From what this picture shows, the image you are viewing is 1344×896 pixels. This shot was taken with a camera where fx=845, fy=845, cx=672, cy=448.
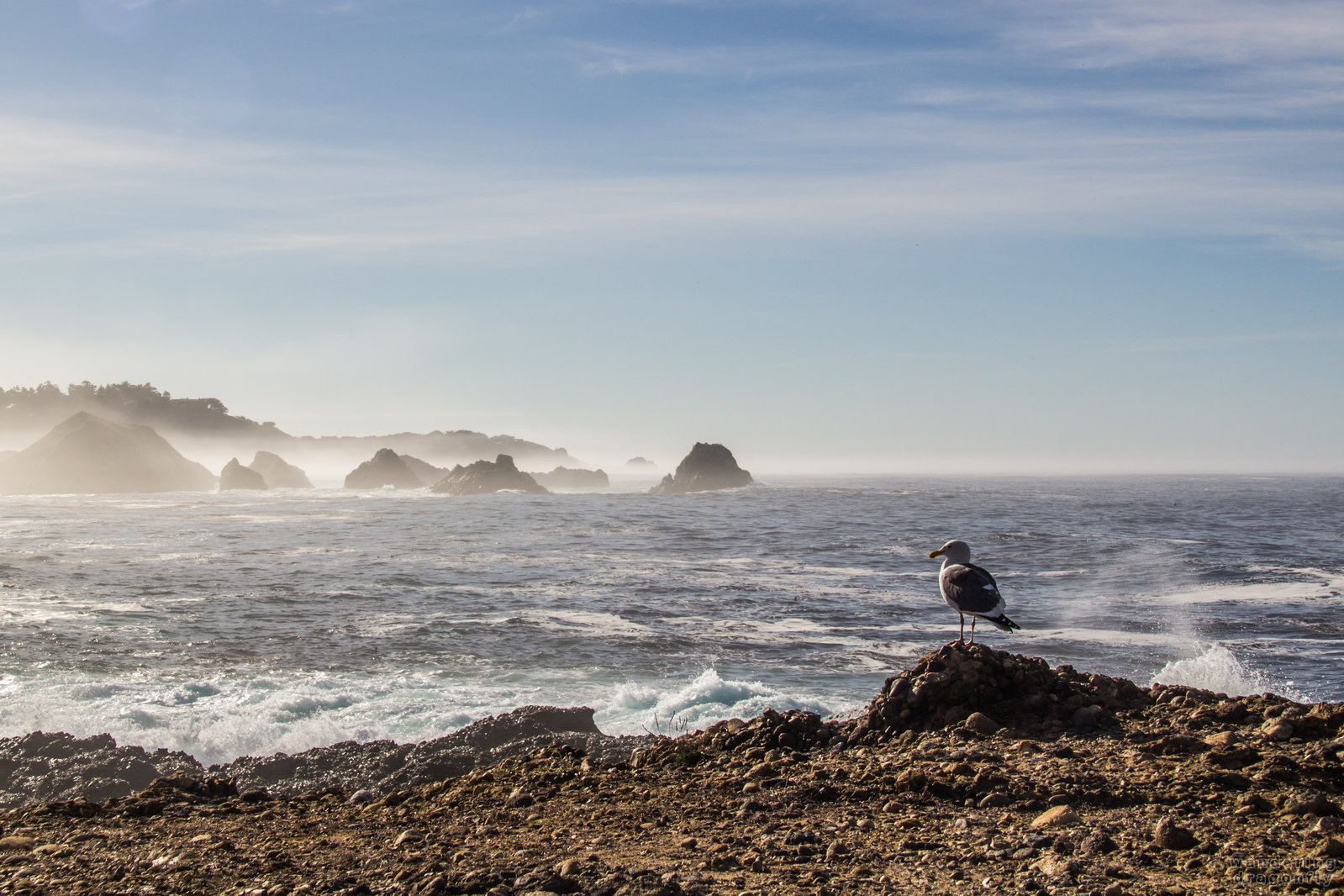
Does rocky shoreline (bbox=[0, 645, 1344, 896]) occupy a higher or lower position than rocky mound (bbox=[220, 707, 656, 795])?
higher

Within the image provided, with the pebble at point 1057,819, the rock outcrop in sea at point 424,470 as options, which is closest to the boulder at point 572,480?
the rock outcrop in sea at point 424,470

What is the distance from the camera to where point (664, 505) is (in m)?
81.2

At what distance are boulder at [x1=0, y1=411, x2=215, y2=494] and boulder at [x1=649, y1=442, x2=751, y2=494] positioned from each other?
231ft

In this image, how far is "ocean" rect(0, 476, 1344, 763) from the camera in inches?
497

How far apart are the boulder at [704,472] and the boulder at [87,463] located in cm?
7047

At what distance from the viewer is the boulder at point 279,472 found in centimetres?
13662

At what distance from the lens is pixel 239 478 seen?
117 metres

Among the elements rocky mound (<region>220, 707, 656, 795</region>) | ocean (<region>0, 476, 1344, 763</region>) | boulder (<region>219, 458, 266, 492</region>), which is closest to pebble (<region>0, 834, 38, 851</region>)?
rocky mound (<region>220, 707, 656, 795</region>)

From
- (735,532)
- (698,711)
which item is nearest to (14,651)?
(698,711)

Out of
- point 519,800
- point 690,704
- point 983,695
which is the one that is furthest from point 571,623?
point 983,695

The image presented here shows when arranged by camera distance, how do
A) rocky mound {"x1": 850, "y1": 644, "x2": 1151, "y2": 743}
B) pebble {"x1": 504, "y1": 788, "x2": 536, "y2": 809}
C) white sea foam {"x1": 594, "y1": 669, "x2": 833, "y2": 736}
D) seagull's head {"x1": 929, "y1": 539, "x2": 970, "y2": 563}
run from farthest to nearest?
white sea foam {"x1": 594, "y1": 669, "x2": 833, "y2": 736}
seagull's head {"x1": 929, "y1": 539, "x2": 970, "y2": 563}
rocky mound {"x1": 850, "y1": 644, "x2": 1151, "y2": 743}
pebble {"x1": 504, "y1": 788, "x2": 536, "y2": 809}

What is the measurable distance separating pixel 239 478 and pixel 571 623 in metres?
113

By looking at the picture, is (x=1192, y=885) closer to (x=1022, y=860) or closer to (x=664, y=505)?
(x=1022, y=860)

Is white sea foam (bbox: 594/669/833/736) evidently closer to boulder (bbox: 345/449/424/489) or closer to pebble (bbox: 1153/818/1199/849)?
pebble (bbox: 1153/818/1199/849)
